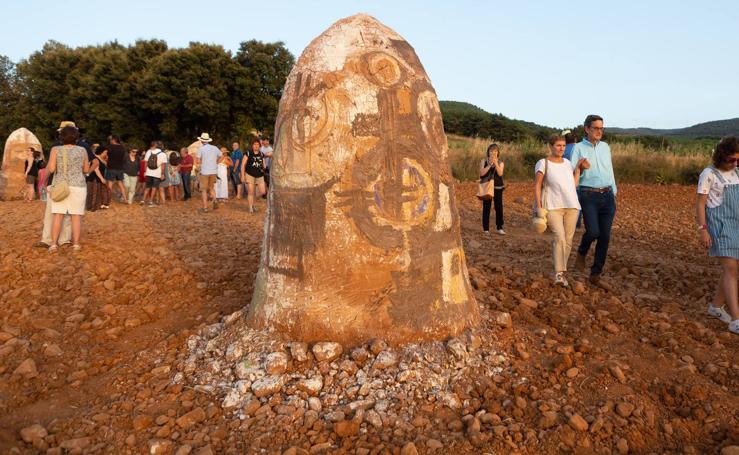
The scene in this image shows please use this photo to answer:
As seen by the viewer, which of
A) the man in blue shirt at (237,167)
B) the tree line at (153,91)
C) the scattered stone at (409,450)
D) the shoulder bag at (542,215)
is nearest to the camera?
the scattered stone at (409,450)

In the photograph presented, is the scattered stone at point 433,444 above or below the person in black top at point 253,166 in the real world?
below

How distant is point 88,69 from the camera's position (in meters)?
31.1

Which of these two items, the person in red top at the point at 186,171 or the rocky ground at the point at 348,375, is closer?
the rocky ground at the point at 348,375

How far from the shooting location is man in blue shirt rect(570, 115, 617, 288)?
630 centimetres

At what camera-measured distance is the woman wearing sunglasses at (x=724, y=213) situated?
5.08 metres

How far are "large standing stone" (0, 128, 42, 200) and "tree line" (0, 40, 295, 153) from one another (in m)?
12.2

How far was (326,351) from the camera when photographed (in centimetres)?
394

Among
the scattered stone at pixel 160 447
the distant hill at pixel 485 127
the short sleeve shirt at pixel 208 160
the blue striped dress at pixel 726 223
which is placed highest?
the distant hill at pixel 485 127

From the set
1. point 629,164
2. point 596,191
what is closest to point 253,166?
point 596,191

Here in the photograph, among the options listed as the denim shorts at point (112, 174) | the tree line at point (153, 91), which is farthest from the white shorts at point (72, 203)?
the tree line at point (153, 91)

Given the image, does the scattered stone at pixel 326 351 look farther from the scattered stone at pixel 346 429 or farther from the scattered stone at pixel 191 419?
the scattered stone at pixel 191 419

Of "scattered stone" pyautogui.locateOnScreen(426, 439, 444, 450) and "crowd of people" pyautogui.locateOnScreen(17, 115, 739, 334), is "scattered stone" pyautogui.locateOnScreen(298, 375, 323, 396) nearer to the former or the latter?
"scattered stone" pyautogui.locateOnScreen(426, 439, 444, 450)

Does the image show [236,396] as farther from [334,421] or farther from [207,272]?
[207,272]

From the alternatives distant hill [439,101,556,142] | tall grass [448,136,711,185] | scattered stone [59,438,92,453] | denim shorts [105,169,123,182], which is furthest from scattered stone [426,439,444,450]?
distant hill [439,101,556,142]
